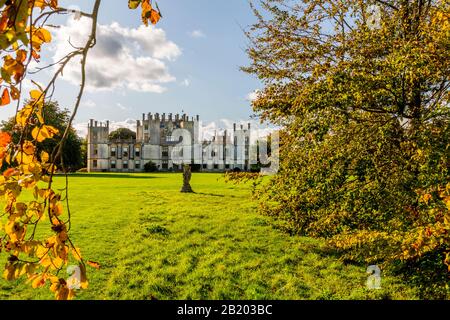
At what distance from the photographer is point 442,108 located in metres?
5.58

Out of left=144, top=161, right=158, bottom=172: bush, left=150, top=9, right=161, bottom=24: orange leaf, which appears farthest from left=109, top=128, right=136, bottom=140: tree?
left=150, top=9, right=161, bottom=24: orange leaf

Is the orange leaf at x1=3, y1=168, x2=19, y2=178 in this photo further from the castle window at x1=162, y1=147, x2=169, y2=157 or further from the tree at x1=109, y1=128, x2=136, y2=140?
the tree at x1=109, y1=128, x2=136, y2=140

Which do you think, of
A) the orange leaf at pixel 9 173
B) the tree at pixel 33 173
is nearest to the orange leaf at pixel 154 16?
the tree at pixel 33 173

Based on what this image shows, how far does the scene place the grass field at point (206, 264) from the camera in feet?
22.5

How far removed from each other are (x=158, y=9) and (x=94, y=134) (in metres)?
89.7

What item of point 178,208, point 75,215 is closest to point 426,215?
point 178,208

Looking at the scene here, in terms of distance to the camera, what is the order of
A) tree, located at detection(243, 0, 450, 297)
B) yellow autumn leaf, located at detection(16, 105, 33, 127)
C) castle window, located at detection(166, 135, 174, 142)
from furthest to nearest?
1. castle window, located at detection(166, 135, 174, 142)
2. tree, located at detection(243, 0, 450, 297)
3. yellow autumn leaf, located at detection(16, 105, 33, 127)

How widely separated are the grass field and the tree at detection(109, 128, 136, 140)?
8004 centimetres

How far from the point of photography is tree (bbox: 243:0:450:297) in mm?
5496

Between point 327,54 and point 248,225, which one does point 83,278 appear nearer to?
point 327,54

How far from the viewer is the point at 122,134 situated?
3632 inches

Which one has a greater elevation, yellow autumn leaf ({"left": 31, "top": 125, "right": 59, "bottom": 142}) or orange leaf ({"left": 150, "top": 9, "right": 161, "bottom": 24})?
orange leaf ({"left": 150, "top": 9, "right": 161, "bottom": 24})

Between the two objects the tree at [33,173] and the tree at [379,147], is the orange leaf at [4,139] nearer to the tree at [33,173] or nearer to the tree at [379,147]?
the tree at [33,173]

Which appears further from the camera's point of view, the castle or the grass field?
the castle
